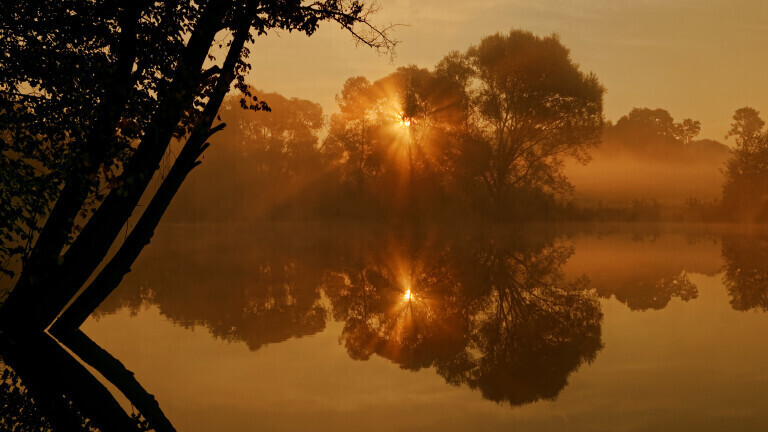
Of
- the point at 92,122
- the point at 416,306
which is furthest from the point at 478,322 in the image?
the point at 92,122

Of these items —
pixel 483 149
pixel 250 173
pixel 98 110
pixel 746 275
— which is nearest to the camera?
pixel 98 110

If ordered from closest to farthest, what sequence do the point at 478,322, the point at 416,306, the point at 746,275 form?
the point at 478,322 < the point at 416,306 < the point at 746,275

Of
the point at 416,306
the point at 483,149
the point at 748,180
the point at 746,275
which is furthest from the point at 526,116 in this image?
the point at 416,306

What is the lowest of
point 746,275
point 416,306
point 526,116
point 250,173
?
point 416,306

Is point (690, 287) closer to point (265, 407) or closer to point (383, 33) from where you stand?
point (383, 33)

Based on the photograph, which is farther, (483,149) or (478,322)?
(483,149)

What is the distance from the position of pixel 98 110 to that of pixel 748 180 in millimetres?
61037

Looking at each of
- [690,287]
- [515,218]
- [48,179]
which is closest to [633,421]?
[48,179]

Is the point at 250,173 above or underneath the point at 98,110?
above

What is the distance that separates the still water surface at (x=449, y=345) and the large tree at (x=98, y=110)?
200 centimetres

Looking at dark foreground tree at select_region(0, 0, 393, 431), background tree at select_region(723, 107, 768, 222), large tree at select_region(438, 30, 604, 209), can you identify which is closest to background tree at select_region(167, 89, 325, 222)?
large tree at select_region(438, 30, 604, 209)

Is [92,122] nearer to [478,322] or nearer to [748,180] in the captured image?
[478,322]

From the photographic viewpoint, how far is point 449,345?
12383 mm

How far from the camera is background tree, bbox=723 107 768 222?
59.2 metres
